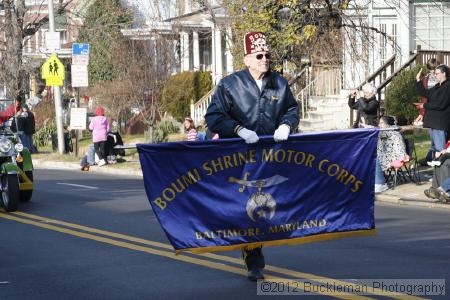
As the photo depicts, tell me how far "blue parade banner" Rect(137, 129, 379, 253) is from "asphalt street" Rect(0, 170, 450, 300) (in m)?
0.52

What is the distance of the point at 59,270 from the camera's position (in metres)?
10.5

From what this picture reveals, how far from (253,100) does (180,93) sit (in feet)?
109

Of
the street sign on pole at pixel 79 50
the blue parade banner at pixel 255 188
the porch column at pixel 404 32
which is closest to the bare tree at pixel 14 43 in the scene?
the street sign on pole at pixel 79 50

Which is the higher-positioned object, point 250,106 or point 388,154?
point 250,106

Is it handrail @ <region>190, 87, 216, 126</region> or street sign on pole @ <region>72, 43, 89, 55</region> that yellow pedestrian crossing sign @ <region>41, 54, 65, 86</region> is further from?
handrail @ <region>190, 87, 216, 126</region>

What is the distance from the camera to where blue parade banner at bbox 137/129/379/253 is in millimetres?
8672

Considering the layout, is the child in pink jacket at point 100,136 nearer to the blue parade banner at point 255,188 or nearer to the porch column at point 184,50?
the porch column at point 184,50

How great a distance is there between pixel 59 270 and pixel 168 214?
226 cm

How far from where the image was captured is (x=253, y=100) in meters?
8.99

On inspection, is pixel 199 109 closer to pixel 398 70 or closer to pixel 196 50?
pixel 196 50

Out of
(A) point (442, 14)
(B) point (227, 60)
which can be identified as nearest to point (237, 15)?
(A) point (442, 14)

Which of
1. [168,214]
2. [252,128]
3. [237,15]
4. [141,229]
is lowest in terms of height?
[141,229]

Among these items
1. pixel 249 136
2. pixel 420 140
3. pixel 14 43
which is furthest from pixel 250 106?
pixel 14 43

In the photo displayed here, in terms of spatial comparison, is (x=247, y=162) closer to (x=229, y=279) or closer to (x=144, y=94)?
(x=229, y=279)
